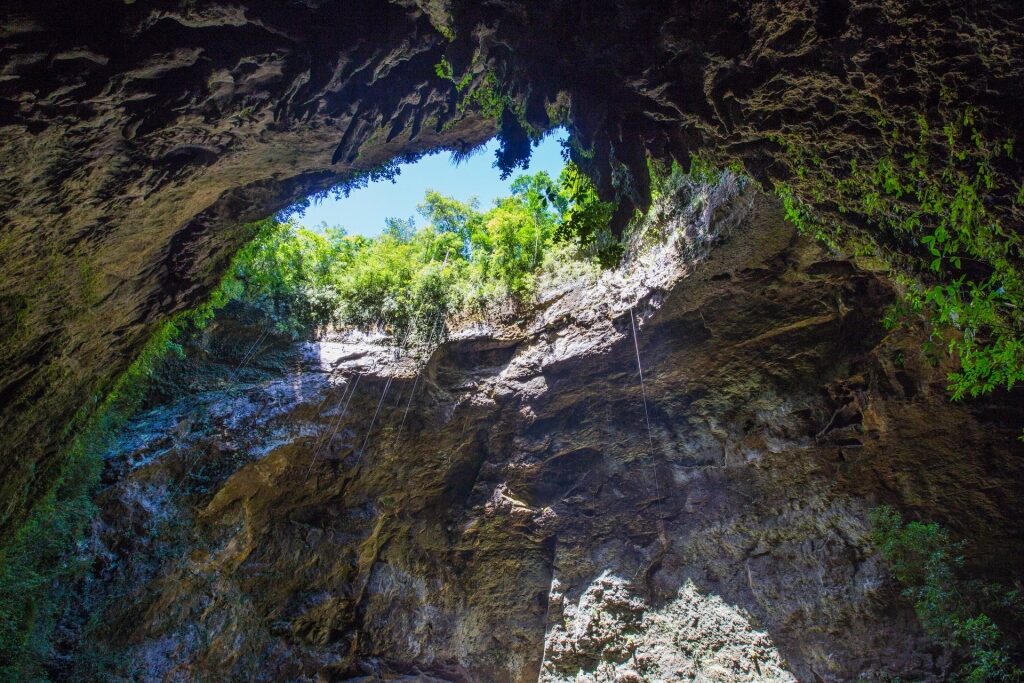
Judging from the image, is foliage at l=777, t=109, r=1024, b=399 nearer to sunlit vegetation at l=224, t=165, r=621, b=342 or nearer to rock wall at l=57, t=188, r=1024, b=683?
rock wall at l=57, t=188, r=1024, b=683

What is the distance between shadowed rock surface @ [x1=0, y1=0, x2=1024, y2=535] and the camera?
121 inches

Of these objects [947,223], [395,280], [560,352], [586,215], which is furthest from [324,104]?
[395,280]

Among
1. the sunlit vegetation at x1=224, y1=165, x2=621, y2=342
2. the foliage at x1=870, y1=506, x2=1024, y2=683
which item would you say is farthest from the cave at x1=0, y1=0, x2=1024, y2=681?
the sunlit vegetation at x1=224, y1=165, x2=621, y2=342

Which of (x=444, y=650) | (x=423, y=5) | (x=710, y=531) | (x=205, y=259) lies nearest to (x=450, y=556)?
(x=444, y=650)

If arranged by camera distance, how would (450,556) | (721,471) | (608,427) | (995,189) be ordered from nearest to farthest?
1. (995,189)
2. (721,471)
3. (608,427)
4. (450,556)

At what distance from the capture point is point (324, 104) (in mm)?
4934

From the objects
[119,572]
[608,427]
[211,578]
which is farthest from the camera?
[608,427]

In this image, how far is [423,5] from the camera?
4.21m

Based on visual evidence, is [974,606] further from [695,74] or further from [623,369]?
[695,74]

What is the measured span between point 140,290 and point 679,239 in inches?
291

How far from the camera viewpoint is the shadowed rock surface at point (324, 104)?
3068 mm

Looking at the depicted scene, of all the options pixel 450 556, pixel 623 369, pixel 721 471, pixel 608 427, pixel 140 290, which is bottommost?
pixel 450 556

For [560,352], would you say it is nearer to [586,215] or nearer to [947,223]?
[586,215]

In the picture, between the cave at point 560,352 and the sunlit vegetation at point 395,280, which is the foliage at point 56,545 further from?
the sunlit vegetation at point 395,280
